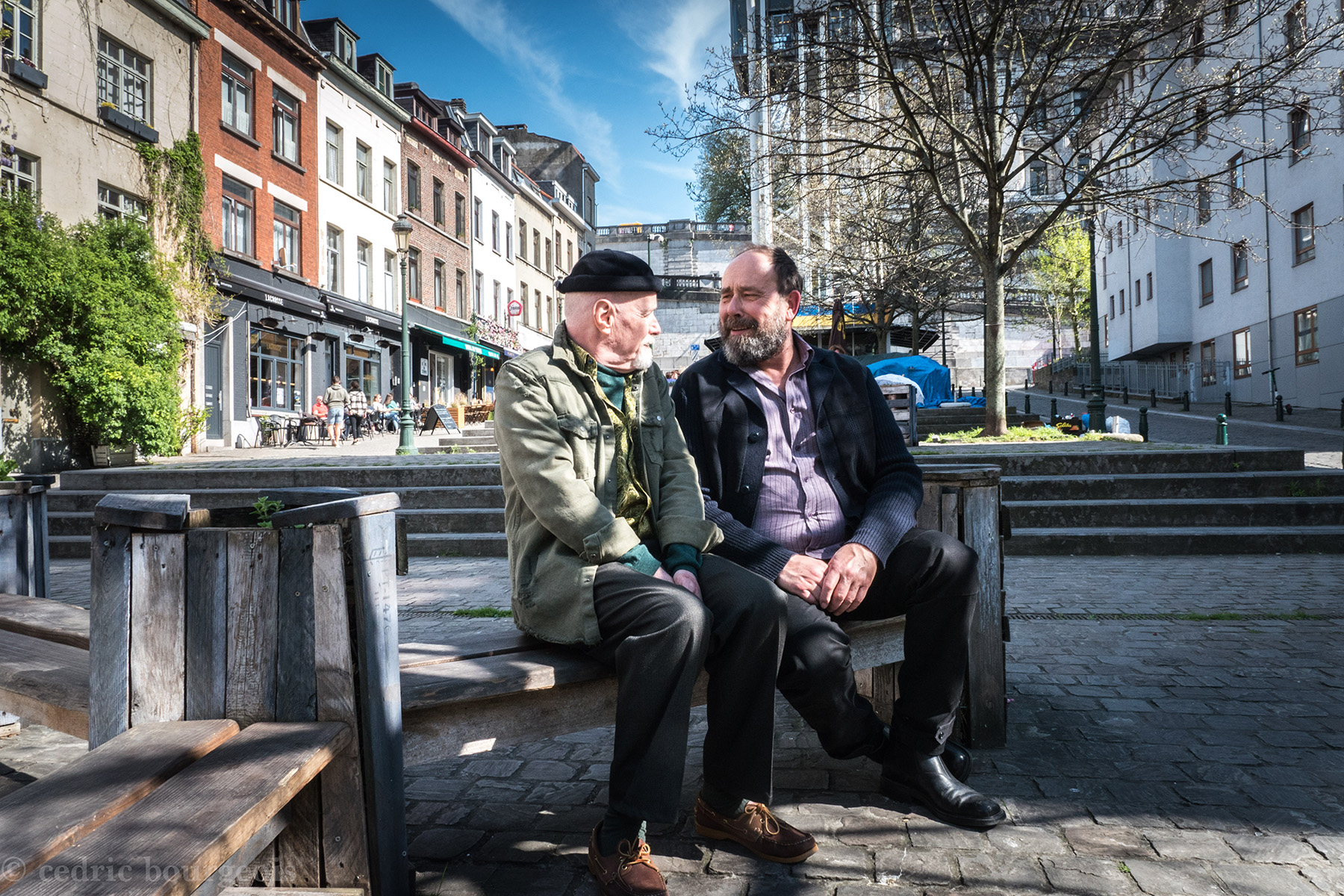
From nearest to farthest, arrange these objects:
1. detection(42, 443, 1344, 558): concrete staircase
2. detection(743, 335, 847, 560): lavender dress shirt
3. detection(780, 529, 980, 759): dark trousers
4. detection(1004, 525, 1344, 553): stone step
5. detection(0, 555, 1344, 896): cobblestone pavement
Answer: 1. detection(0, 555, 1344, 896): cobblestone pavement
2. detection(780, 529, 980, 759): dark trousers
3. detection(743, 335, 847, 560): lavender dress shirt
4. detection(1004, 525, 1344, 553): stone step
5. detection(42, 443, 1344, 558): concrete staircase

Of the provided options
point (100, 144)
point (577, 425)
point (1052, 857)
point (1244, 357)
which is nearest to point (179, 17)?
point (100, 144)

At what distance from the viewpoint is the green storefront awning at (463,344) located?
2983 centimetres

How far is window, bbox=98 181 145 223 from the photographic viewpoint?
17.2m

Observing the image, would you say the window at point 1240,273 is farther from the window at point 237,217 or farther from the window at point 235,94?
the window at point 235,94

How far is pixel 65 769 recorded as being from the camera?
1.54 m

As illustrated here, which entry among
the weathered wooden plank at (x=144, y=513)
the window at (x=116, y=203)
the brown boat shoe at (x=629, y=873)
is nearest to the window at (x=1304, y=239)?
the brown boat shoe at (x=629, y=873)

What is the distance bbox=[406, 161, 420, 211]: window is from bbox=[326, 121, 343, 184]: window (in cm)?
391

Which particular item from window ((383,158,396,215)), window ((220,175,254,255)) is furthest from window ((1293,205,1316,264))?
window ((220,175,254,255))

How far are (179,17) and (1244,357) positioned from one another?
3114cm

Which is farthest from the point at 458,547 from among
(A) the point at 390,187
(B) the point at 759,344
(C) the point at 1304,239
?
(C) the point at 1304,239

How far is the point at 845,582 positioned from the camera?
279cm

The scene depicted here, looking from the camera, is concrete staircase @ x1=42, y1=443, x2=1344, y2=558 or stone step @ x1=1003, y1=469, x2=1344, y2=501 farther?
stone step @ x1=1003, y1=469, x2=1344, y2=501

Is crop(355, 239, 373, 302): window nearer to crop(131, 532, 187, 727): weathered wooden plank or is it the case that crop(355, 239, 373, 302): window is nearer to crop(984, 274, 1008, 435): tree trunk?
crop(984, 274, 1008, 435): tree trunk

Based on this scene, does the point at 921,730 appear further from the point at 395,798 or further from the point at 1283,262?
the point at 1283,262
